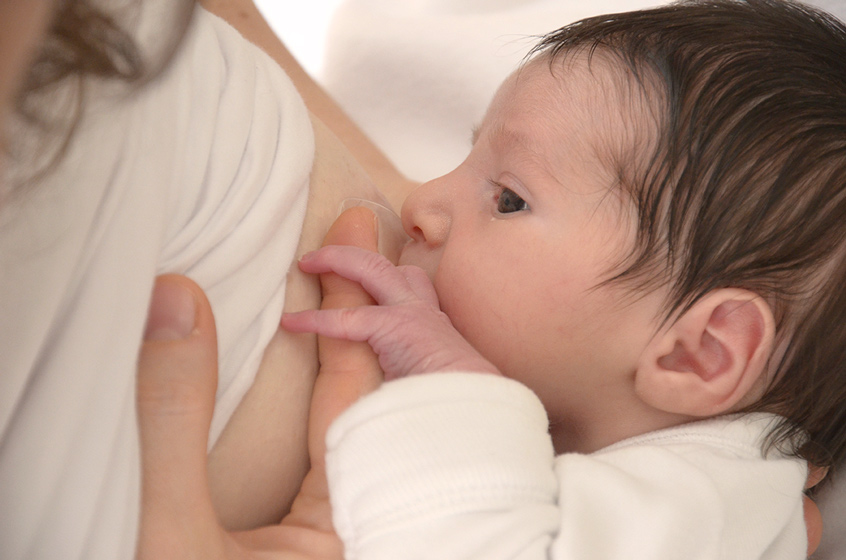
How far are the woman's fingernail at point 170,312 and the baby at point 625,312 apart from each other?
176 mm

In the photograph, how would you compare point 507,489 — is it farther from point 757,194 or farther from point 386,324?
point 757,194

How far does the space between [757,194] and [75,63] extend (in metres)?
0.79

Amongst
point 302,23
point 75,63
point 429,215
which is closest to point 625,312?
point 429,215

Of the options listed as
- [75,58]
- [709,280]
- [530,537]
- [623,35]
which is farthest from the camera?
[623,35]

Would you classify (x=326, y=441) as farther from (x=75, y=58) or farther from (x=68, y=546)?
(x=75, y=58)

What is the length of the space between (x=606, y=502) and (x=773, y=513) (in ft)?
0.86

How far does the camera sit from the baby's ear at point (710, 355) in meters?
0.85

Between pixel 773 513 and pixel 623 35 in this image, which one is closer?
pixel 773 513

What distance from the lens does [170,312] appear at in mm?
583

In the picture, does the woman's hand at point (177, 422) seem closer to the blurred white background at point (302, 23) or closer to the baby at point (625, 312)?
the baby at point (625, 312)

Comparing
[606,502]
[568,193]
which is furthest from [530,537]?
[568,193]

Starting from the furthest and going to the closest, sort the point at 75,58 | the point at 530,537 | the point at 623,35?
the point at 623,35 < the point at 530,537 < the point at 75,58

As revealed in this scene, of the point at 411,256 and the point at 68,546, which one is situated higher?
the point at 68,546

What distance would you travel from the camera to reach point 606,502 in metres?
0.76
